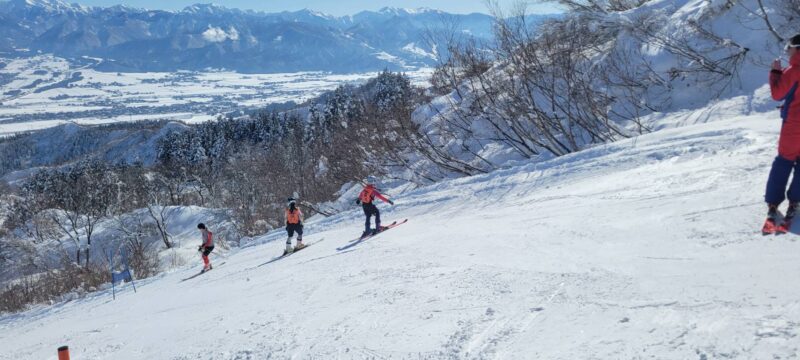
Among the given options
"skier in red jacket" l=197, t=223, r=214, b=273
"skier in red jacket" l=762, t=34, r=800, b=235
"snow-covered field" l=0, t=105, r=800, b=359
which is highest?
"skier in red jacket" l=762, t=34, r=800, b=235

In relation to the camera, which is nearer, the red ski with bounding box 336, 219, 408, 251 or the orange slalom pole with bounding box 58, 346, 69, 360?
the orange slalom pole with bounding box 58, 346, 69, 360

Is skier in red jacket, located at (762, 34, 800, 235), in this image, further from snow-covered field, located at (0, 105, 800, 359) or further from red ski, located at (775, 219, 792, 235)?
snow-covered field, located at (0, 105, 800, 359)

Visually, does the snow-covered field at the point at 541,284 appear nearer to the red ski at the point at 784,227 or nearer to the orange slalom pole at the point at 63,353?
the red ski at the point at 784,227

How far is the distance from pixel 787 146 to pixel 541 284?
9.66 ft

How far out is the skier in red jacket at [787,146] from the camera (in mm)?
5273

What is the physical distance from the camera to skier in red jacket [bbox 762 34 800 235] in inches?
208

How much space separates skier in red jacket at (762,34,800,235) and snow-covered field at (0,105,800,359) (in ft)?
0.91

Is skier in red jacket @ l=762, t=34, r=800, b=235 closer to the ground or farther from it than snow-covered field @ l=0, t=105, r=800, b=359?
farther from it

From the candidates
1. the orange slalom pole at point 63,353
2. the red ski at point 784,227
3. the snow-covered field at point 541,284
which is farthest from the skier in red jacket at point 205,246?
the red ski at point 784,227

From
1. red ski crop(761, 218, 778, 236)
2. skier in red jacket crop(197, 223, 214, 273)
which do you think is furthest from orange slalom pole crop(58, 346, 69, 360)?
skier in red jacket crop(197, 223, 214, 273)

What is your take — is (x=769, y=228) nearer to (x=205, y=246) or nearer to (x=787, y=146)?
(x=787, y=146)

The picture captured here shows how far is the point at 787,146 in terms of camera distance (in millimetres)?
5453

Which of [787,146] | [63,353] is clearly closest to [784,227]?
[787,146]

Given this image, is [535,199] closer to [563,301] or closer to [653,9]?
[563,301]
